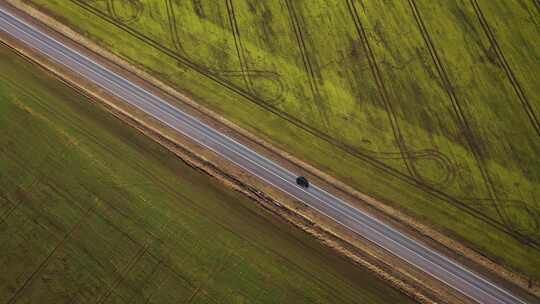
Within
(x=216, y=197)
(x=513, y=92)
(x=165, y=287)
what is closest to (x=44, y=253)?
(x=165, y=287)

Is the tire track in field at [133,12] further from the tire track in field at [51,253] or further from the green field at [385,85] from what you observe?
the tire track in field at [51,253]

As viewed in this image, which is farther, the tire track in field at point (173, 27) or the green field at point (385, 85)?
the tire track in field at point (173, 27)

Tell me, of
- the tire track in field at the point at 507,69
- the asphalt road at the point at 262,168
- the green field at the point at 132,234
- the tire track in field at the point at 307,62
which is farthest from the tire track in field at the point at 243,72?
the tire track in field at the point at 507,69

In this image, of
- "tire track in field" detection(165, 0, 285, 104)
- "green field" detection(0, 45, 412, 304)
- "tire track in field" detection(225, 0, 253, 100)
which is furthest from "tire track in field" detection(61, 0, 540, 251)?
"green field" detection(0, 45, 412, 304)

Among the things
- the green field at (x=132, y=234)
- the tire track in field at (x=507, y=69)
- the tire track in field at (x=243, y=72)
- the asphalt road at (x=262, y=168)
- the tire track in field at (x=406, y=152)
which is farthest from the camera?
the tire track in field at (x=243, y=72)

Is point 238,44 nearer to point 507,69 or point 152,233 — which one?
point 152,233

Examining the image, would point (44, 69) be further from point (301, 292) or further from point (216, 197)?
point (301, 292)

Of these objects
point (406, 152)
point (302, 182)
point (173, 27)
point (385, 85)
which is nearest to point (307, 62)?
point (385, 85)
